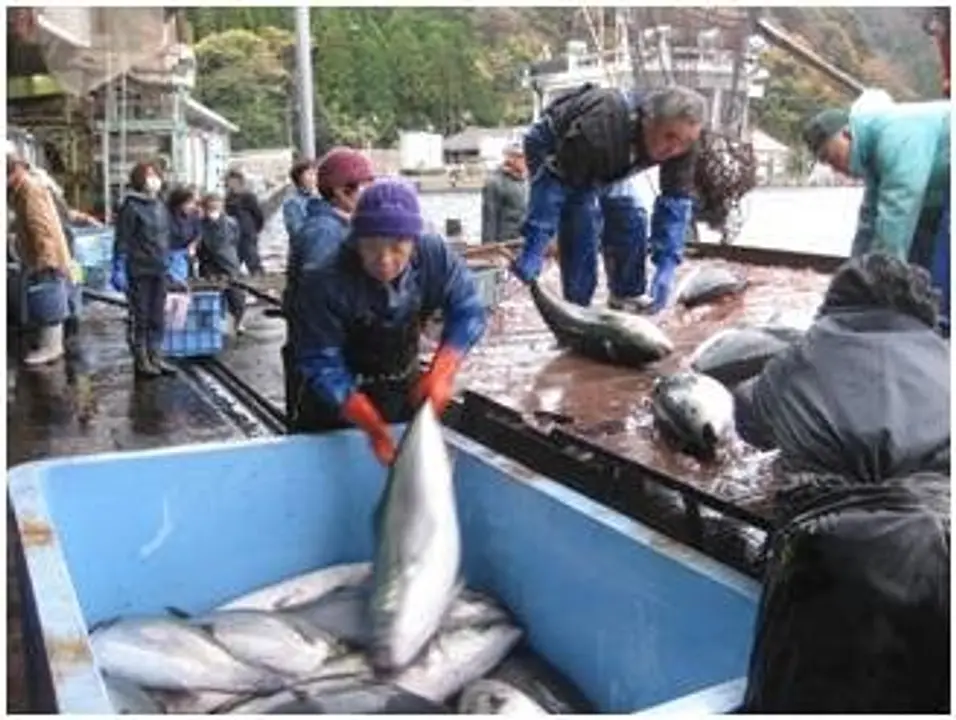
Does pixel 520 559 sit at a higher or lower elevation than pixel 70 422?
higher

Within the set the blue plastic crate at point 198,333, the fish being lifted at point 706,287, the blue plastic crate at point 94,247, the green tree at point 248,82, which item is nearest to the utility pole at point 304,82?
the blue plastic crate at point 198,333

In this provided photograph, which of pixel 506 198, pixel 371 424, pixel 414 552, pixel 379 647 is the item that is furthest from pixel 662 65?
pixel 379 647

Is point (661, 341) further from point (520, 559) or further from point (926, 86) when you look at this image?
point (520, 559)

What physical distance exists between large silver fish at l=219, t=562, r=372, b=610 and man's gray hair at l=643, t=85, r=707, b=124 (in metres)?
2.87

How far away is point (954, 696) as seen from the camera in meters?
1.67

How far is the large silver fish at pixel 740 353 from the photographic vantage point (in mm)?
4770

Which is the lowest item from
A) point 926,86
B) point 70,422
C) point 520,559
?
point 70,422

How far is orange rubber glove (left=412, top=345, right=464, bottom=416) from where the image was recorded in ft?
12.5

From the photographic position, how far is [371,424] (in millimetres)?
3809

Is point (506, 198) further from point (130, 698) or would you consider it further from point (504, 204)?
point (130, 698)

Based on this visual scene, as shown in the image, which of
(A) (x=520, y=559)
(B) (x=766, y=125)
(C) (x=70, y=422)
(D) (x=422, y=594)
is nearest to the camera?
(D) (x=422, y=594)

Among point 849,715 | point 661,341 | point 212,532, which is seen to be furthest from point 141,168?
point 849,715

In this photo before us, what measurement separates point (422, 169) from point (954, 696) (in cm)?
3343

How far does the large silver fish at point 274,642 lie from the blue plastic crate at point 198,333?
21.2 feet
